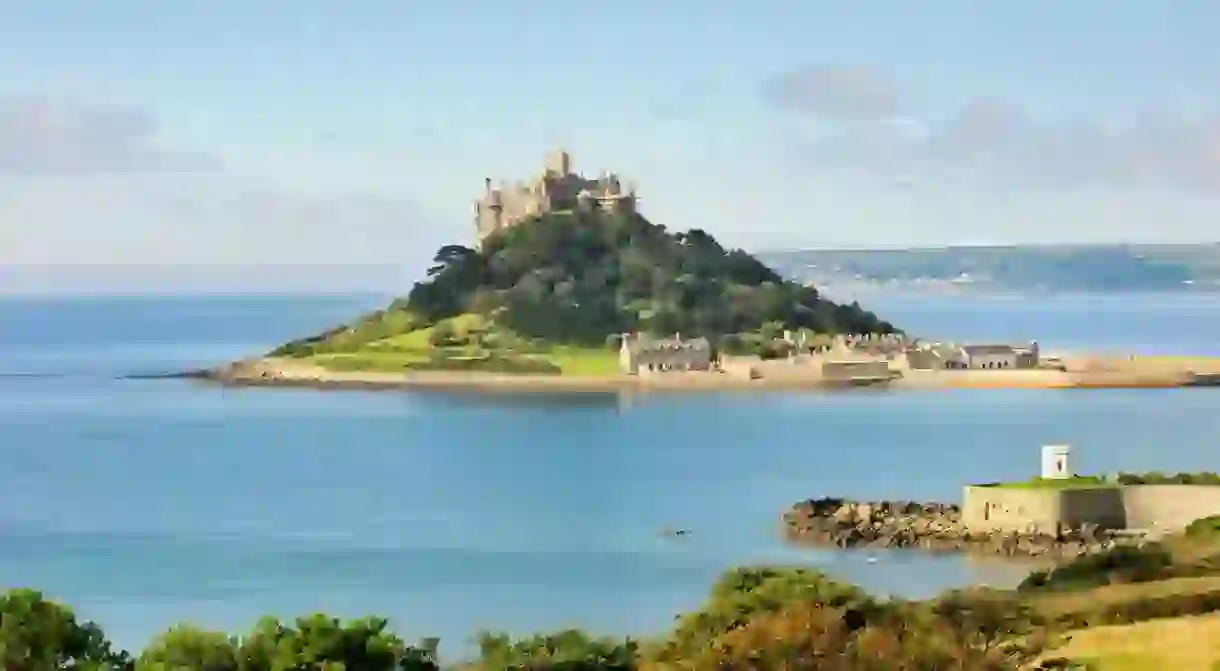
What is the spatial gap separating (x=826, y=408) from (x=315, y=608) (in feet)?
117

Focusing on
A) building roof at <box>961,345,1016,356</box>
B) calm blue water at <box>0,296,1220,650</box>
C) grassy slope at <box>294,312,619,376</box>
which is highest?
grassy slope at <box>294,312,619,376</box>

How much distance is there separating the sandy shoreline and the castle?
339 inches

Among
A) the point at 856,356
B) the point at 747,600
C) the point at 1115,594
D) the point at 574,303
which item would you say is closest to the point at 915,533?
the point at 1115,594

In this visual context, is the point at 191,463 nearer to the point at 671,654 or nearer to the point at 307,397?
the point at 307,397

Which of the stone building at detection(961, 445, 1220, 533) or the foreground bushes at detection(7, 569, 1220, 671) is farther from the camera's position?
the stone building at detection(961, 445, 1220, 533)

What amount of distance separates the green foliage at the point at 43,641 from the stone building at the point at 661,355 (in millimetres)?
53578

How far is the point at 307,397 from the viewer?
63.5m

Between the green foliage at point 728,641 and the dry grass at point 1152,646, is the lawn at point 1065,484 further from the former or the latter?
the dry grass at point 1152,646

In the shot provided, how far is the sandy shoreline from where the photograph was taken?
64.6 metres

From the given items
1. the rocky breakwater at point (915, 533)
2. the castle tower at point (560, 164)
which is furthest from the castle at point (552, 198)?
the rocky breakwater at point (915, 533)

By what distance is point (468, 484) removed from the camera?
36.3 metres

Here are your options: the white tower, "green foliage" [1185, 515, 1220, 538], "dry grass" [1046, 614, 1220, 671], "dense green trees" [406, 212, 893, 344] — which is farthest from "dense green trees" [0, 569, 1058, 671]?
"dense green trees" [406, 212, 893, 344]

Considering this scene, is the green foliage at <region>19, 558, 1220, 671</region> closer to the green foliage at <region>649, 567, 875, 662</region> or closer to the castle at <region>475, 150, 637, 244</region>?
the green foliage at <region>649, 567, 875, 662</region>

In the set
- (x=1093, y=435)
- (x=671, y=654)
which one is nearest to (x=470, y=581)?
(x=671, y=654)
